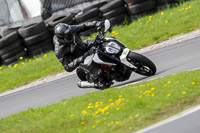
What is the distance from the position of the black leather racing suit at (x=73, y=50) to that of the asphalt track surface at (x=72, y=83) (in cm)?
131

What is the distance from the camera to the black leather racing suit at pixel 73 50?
325 inches

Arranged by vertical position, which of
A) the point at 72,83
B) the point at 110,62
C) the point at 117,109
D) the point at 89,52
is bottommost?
the point at 72,83

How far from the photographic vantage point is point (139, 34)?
13.6m

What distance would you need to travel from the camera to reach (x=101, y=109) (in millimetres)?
6750

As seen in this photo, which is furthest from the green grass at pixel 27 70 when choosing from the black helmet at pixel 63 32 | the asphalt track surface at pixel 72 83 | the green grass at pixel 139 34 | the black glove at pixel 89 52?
the black helmet at pixel 63 32

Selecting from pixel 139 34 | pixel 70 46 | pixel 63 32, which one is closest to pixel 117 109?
pixel 63 32

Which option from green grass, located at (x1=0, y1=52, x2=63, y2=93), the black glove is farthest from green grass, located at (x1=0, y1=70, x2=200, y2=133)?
green grass, located at (x1=0, y1=52, x2=63, y2=93)

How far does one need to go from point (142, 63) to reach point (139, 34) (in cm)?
565

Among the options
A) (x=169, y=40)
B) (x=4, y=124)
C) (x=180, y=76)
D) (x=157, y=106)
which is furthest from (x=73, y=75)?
(x=157, y=106)

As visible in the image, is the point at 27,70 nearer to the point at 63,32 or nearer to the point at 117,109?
the point at 63,32

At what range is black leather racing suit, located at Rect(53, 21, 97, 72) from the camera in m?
8.27

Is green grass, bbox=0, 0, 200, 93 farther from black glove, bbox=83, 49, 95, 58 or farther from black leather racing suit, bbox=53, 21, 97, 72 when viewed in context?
black glove, bbox=83, 49, 95, 58

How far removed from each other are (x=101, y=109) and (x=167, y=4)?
9.13 metres

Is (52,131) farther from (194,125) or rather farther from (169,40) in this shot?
(169,40)
